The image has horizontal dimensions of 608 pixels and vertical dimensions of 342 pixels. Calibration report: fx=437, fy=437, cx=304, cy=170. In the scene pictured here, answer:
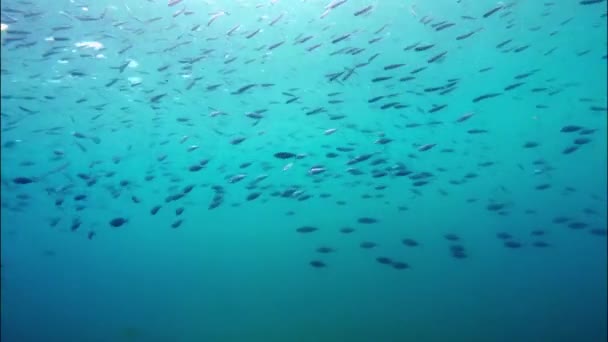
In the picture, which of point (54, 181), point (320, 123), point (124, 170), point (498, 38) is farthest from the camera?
point (124, 170)

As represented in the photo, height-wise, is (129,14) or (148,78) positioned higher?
(129,14)

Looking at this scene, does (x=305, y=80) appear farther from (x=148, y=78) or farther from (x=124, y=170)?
(x=124, y=170)

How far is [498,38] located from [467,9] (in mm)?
4870

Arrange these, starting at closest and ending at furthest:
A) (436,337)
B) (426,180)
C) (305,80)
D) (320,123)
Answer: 1. (426,180)
2. (436,337)
3. (305,80)
4. (320,123)

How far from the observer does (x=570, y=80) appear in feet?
90.9

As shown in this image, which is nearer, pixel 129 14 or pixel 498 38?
pixel 129 14

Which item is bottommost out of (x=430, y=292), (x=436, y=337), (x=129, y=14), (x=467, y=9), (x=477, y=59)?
(x=430, y=292)

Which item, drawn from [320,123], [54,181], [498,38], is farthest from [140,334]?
[54,181]

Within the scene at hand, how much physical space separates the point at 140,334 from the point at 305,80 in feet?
45.3

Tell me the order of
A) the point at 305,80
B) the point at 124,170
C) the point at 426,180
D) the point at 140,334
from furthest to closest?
the point at 124,170
the point at 305,80
the point at 140,334
the point at 426,180

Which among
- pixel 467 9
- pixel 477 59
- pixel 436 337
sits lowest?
pixel 436 337

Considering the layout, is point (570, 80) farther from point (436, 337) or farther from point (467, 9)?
point (436, 337)

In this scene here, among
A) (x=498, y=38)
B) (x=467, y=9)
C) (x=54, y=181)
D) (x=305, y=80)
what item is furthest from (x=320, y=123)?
(x=54, y=181)

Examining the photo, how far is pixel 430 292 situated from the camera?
22609mm
